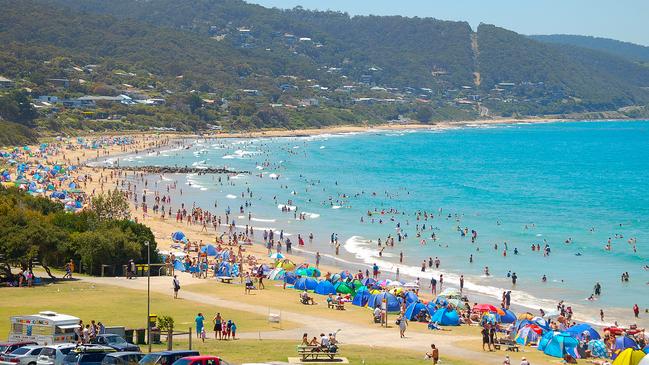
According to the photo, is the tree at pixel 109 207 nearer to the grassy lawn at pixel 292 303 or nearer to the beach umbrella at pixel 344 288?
the grassy lawn at pixel 292 303

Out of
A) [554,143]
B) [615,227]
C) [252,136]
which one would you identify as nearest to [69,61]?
[252,136]

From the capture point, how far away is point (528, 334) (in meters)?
26.7

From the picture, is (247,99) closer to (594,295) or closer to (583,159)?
(583,159)

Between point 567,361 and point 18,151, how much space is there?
7590 cm

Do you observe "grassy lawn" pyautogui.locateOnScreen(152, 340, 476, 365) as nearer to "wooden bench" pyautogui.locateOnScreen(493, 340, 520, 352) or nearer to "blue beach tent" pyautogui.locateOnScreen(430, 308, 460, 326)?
"wooden bench" pyautogui.locateOnScreen(493, 340, 520, 352)

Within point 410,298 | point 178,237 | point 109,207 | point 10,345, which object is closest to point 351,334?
point 410,298

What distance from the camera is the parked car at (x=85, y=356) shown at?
18.0m

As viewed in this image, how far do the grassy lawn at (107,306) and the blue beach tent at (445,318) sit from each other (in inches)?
193

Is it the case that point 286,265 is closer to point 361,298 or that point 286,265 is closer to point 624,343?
point 361,298

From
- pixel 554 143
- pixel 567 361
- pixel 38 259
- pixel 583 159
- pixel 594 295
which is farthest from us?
pixel 554 143

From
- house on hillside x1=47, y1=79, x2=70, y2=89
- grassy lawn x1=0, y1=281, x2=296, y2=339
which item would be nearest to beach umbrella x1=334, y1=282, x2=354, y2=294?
grassy lawn x1=0, y1=281, x2=296, y2=339

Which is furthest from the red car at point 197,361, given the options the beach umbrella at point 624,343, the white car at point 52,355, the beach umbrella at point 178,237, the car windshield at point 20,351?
the beach umbrella at point 178,237

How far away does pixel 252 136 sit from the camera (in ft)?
499

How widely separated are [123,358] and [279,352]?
486cm
